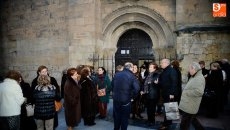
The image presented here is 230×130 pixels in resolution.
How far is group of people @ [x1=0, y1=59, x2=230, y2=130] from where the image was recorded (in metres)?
5.02

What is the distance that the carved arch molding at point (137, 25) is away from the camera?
10748 millimetres

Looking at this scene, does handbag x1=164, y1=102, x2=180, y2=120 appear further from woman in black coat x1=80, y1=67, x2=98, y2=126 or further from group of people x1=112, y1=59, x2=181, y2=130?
woman in black coat x1=80, y1=67, x2=98, y2=126

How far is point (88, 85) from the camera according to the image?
7.15 m

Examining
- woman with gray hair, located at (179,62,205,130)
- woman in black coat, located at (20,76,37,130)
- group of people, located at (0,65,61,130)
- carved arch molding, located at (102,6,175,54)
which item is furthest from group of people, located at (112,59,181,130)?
carved arch molding, located at (102,6,175,54)

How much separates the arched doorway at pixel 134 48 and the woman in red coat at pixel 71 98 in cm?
547

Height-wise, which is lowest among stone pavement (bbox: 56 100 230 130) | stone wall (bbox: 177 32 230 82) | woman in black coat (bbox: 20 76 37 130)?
stone pavement (bbox: 56 100 230 130)

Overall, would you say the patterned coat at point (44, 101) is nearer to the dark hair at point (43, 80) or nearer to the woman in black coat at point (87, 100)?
the dark hair at point (43, 80)

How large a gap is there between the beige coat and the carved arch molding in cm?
557

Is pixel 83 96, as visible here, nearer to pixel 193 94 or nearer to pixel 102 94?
pixel 102 94

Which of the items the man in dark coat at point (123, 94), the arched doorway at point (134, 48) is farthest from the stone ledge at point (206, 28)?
the man in dark coat at point (123, 94)

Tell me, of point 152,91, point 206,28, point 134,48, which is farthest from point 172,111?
point 134,48

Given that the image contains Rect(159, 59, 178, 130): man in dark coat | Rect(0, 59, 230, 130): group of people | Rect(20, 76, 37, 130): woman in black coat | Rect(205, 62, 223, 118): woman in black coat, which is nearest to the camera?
Rect(0, 59, 230, 130): group of people

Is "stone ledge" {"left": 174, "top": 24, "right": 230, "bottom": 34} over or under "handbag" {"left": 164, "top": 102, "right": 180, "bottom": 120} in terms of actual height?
over

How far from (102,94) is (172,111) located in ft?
8.78
